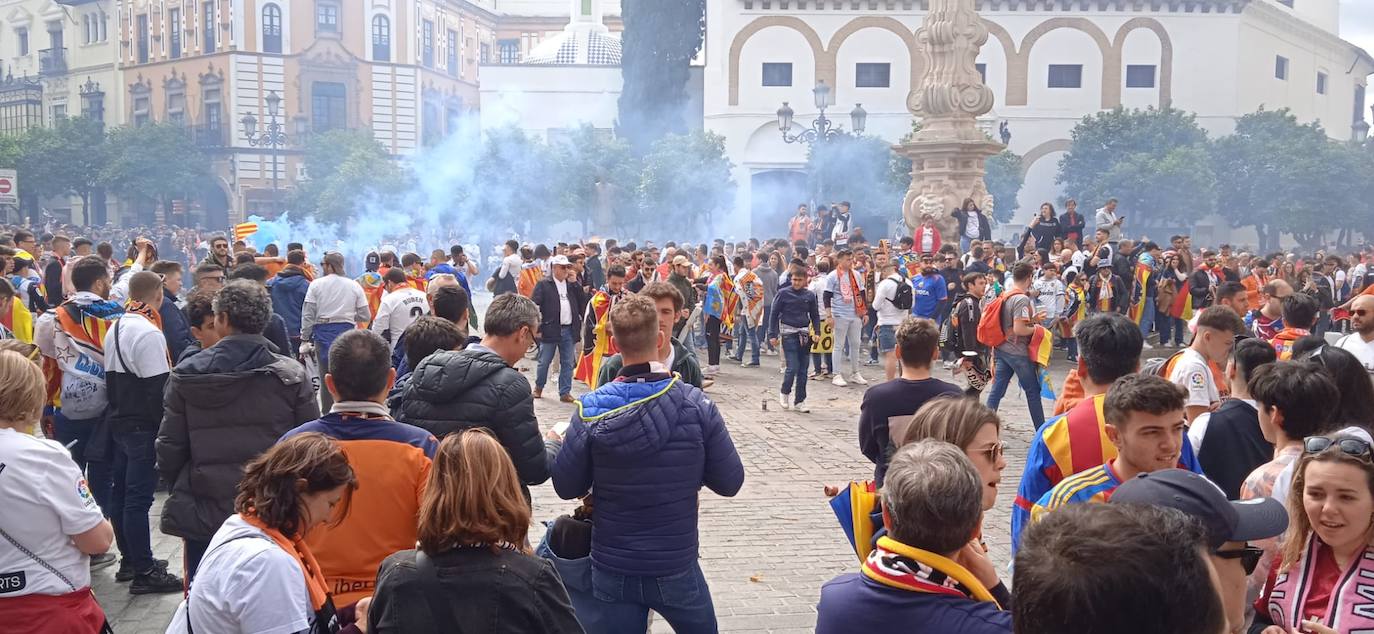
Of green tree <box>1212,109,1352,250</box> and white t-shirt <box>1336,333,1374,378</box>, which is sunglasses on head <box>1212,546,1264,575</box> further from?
green tree <box>1212,109,1352,250</box>

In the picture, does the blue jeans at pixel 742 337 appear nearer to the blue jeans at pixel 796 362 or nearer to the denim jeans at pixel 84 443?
the blue jeans at pixel 796 362

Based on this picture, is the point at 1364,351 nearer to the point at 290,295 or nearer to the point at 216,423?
the point at 216,423

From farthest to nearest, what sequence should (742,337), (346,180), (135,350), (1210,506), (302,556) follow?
(346,180) → (742,337) → (135,350) → (302,556) → (1210,506)

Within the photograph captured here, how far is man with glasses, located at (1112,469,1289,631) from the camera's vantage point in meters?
2.76

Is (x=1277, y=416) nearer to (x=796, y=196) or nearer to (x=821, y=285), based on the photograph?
(x=821, y=285)

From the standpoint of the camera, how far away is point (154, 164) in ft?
178

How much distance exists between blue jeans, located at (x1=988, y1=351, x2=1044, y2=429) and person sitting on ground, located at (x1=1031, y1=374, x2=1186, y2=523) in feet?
22.1

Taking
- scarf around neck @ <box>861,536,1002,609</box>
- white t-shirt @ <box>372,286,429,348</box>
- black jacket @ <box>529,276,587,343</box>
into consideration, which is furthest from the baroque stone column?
scarf around neck @ <box>861,536,1002,609</box>

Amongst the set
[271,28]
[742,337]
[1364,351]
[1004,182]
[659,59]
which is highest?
[271,28]

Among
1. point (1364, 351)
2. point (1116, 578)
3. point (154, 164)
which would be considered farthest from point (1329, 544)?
point (154, 164)

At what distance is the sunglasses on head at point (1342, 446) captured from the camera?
10.7ft

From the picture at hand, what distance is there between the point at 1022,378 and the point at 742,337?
27.6 feet

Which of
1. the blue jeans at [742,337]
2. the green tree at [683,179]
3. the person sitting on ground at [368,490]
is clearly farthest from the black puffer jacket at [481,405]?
the green tree at [683,179]

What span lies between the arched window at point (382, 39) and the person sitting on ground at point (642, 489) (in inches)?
2452
